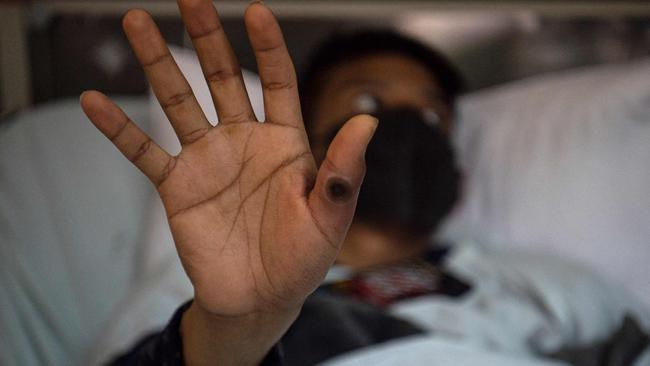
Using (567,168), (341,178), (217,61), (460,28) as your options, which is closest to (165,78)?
(217,61)

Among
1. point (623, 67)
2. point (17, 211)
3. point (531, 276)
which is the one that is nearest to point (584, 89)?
point (623, 67)

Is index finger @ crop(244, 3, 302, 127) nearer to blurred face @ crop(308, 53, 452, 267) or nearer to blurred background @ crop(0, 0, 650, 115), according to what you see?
blurred face @ crop(308, 53, 452, 267)

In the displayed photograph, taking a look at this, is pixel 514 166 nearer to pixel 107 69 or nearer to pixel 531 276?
pixel 531 276

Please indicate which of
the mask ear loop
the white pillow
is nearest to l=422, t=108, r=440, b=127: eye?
the mask ear loop

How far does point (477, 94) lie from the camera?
1338 mm

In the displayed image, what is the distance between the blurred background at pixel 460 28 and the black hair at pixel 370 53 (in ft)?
0.15

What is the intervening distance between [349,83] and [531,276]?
42 centimetres

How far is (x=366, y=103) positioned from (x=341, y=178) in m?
0.64

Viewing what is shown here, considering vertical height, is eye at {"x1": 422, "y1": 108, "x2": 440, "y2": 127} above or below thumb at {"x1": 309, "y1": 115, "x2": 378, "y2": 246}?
below

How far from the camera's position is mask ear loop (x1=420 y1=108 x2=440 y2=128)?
41.2 inches

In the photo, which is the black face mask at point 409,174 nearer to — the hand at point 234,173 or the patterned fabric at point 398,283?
the patterned fabric at point 398,283

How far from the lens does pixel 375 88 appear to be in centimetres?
106

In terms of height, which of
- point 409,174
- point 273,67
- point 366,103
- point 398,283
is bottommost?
point 398,283

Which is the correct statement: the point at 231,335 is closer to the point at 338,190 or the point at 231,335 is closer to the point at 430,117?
the point at 338,190
